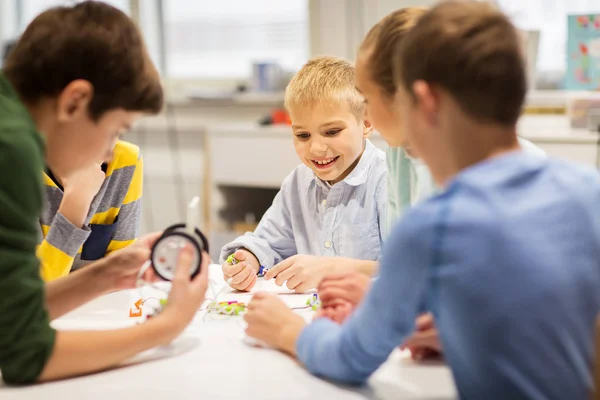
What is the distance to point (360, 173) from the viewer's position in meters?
1.67

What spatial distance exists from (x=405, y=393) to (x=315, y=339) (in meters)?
0.14

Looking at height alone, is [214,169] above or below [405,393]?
below

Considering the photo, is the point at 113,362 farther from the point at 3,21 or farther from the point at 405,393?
the point at 3,21

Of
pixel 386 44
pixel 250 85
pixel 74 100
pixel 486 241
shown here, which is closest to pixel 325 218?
pixel 386 44

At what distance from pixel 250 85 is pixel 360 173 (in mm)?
2536

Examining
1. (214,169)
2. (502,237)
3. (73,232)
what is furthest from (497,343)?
(214,169)

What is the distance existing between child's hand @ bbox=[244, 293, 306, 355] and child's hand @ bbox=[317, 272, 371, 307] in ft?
0.17

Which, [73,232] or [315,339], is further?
[73,232]

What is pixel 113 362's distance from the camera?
3.19ft

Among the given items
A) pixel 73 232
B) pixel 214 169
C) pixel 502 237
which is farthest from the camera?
pixel 214 169

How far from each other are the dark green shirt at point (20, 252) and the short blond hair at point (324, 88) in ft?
2.63

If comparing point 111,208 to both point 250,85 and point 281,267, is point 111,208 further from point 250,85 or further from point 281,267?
point 250,85

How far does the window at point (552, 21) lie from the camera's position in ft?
11.0

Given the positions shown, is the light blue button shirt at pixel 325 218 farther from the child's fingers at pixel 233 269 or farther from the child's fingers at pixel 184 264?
the child's fingers at pixel 184 264
